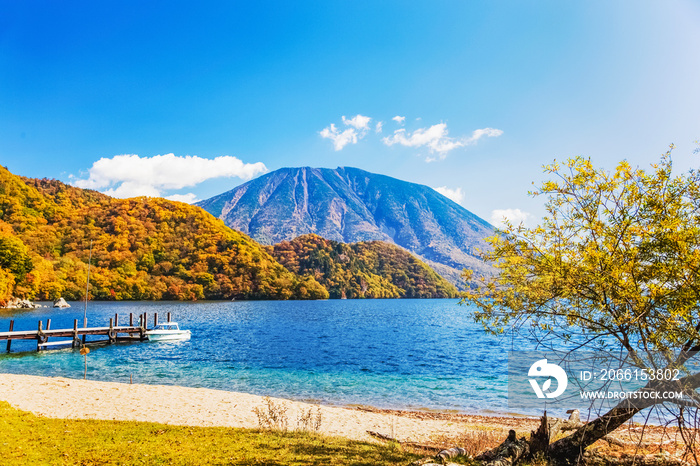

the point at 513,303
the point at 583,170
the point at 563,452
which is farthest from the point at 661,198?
the point at 563,452

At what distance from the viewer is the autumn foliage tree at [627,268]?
19.8 feet

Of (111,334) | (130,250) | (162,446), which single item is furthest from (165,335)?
(130,250)

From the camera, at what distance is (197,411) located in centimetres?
1539

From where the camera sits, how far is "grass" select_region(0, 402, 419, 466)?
7.45 meters

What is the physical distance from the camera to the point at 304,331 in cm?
5506

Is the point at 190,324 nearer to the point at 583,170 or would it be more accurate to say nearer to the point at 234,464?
the point at 234,464

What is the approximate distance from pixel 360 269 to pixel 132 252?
8696 centimetres

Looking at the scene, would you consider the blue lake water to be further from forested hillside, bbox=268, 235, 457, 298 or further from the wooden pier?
forested hillside, bbox=268, 235, 457, 298

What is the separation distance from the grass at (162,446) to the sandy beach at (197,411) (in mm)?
2742

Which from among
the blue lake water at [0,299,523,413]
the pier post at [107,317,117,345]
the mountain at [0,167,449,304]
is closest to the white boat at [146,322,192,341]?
the blue lake water at [0,299,523,413]

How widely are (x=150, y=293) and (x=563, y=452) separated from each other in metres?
119

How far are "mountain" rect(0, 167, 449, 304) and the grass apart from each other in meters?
87.5

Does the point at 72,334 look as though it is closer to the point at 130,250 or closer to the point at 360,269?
the point at 130,250

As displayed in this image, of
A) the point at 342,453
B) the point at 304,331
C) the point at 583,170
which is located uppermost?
the point at 583,170
